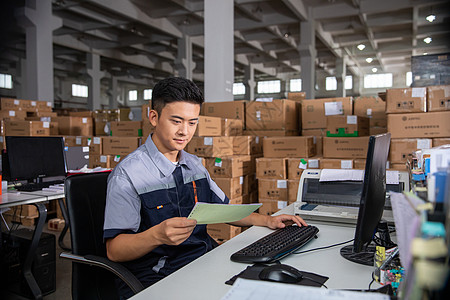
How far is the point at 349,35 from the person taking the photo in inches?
375

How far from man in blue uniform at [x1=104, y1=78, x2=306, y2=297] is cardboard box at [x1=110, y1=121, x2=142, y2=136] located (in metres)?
3.06

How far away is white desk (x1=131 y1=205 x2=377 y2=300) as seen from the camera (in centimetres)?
89

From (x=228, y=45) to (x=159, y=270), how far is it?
3947mm

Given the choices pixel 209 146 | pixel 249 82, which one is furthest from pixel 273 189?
pixel 249 82

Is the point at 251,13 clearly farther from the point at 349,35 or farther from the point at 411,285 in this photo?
the point at 411,285

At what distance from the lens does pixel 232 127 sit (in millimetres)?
3998

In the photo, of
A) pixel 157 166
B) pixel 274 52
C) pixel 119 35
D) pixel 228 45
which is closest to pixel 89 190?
pixel 157 166

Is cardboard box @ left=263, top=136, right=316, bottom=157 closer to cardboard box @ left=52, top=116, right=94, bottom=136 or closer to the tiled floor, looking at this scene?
the tiled floor

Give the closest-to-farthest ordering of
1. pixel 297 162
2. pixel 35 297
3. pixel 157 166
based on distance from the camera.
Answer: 1. pixel 157 166
2. pixel 35 297
3. pixel 297 162

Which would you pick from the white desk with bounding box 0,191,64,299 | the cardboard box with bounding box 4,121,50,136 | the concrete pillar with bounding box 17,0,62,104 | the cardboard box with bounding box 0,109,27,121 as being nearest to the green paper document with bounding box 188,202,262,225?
the white desk with bounding box 0,191,64,299

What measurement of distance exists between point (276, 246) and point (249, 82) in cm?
1115

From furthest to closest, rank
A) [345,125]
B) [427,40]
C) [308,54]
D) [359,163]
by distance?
1. [427,40]
2. [308,54]
3. [345,125]
4. [359,163]

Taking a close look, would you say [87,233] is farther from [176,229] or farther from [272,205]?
[272,205]

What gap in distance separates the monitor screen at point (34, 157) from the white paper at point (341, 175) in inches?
96.3
